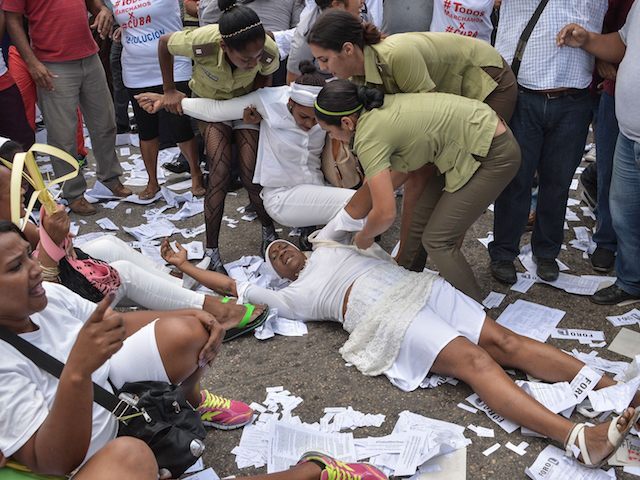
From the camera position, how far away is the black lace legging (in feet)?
13.1

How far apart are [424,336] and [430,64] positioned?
54.9 inches

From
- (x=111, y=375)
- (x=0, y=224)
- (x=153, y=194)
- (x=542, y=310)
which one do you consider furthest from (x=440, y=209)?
(x=153, y=194)

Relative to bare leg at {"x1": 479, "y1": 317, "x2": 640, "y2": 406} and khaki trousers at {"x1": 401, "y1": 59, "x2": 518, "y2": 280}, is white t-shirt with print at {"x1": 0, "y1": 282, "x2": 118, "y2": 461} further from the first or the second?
khaki trousers at {"x1": 401, "y1": 59, "x2": 518, "y2": 280}

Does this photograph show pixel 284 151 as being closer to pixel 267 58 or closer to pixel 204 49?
pixel 267 58

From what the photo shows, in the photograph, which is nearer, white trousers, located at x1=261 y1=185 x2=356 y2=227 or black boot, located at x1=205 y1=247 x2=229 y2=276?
white trousers, located at x1=261 y1=185 x2=356 y2=227

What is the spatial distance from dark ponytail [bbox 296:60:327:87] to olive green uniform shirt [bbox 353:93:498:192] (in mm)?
785

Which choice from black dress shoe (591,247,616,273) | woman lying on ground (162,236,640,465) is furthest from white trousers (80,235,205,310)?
black dress shoe (591,247,616,273)

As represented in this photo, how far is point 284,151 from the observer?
3.93m

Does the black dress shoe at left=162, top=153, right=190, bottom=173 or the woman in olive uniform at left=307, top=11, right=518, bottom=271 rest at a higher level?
the woman in olive uniform at left=307, top=11, right=518, bottom=271

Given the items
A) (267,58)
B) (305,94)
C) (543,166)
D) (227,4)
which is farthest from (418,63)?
(227,4)

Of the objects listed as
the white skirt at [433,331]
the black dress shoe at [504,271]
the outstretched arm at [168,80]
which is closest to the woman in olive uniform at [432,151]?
the white skirt at [433,331]

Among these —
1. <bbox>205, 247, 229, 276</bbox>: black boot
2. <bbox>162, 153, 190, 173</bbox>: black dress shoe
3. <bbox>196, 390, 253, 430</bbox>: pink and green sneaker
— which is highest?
<bbox>196, 390, 253, 430</bbox>: pink and green sneaker

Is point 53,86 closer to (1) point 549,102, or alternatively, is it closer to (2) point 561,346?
(1) point 549,102

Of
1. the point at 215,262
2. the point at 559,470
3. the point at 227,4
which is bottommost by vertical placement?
the point at 215,262
